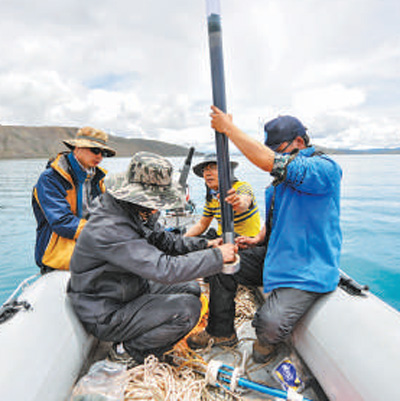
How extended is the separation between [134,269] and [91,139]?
1890 millimetres

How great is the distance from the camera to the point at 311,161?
183cm

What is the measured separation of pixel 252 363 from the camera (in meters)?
2.21

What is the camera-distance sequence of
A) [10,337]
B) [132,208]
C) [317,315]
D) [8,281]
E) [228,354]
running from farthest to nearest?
1. [8,281]
2. [228,354]
3. [317,315]
4. [132,208]
5. [10,337]

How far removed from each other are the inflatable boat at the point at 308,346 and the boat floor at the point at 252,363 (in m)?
0.12

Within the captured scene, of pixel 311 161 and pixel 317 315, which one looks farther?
pixel 317 315

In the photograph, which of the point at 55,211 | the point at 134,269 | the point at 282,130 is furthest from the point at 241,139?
the point at 55,211

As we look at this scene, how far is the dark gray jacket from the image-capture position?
69.1 inches

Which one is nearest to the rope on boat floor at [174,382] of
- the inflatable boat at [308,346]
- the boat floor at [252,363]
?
the boat floor at [252,363]

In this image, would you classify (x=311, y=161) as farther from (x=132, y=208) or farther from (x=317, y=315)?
(x=132, y=208)

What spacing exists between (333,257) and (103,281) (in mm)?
1633

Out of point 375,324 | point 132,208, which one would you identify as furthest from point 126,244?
point 375,324

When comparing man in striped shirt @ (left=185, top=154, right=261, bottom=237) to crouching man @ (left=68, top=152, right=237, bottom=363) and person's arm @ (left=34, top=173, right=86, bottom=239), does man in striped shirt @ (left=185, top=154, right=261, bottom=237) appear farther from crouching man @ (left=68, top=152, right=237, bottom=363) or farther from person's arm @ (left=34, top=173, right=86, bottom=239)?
person's arm @ (left=34, top=173, right=86, bottom=239)

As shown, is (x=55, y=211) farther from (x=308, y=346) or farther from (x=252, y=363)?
(x=308, y=346)

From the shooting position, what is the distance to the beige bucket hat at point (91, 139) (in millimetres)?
2951
